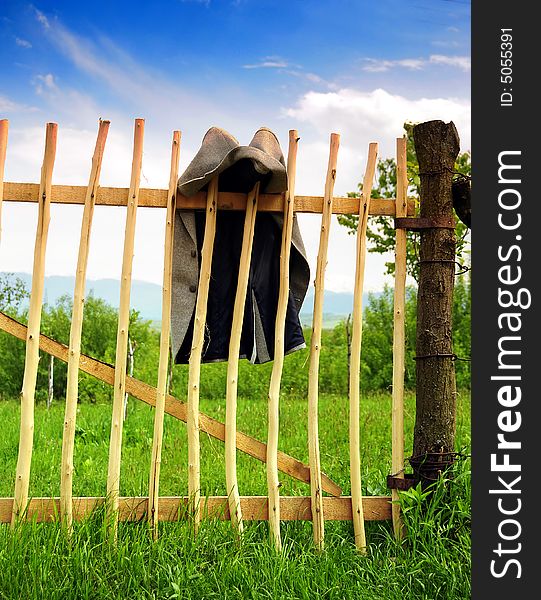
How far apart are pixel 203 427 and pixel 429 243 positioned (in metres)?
1.56

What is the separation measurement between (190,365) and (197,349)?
0.29 feet

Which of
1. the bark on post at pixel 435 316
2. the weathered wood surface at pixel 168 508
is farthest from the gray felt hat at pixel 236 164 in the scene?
the weathered wood surface at pixel 168 508

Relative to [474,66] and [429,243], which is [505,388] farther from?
[474,66]

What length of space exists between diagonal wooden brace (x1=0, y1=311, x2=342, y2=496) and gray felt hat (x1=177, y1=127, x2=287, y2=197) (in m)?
1.01

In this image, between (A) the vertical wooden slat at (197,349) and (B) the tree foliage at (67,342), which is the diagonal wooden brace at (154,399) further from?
(B) the tree foliage at (67,342)

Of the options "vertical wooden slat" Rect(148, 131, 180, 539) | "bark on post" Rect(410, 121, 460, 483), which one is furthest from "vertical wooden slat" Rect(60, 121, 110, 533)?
"bark on post" Rect(410, 121, 460, 483)

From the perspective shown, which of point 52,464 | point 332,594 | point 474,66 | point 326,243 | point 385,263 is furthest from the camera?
point 385,263

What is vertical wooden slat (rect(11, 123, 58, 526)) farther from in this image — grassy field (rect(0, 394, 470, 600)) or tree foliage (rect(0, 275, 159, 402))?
tree foliage (rect(0, 275, 159, 402))

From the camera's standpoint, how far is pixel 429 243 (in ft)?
13.1

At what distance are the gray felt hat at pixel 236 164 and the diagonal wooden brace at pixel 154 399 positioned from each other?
40.0 inches

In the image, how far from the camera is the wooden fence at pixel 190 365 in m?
3.71

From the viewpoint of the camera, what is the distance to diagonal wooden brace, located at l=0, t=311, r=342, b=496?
381cm

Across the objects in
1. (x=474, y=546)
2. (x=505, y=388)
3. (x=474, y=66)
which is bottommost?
(x=474, y=546)

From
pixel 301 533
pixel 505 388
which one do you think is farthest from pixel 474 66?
pixel 301 533
